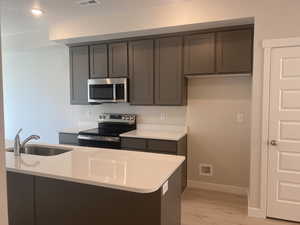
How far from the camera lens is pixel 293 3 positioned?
248 centimetres

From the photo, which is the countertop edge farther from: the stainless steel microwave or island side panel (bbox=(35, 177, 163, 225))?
the stainless steel microwave

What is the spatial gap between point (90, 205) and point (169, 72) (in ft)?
7.50

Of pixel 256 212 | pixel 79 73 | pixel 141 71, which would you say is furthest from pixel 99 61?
pixel 256 212

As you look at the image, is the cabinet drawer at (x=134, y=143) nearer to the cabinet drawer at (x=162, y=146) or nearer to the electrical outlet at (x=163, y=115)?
the cabinet drawer at (x=162, y=146)

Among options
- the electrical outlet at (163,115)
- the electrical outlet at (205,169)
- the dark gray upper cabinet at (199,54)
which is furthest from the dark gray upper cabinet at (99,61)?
the electrical outlet at (205,169)

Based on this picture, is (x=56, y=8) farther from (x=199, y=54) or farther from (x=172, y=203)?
(x=172, y=203)

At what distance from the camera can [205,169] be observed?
143 inches

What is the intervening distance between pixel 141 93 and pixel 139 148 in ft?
2.89

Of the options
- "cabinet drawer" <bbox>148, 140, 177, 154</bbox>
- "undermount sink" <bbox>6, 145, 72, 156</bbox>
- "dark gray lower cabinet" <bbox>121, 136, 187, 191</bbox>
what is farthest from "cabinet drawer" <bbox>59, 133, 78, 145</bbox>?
"cabinet drawer" <bbox>148, 140, 177, 154</bbox>

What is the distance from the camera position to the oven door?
11.3ft

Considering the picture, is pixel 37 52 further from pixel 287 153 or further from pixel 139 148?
pixel 287 153

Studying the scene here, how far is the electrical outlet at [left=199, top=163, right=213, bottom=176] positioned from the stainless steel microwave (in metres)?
1.64

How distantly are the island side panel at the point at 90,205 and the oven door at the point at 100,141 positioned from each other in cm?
168

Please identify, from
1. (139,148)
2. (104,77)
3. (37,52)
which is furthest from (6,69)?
(139,148)
